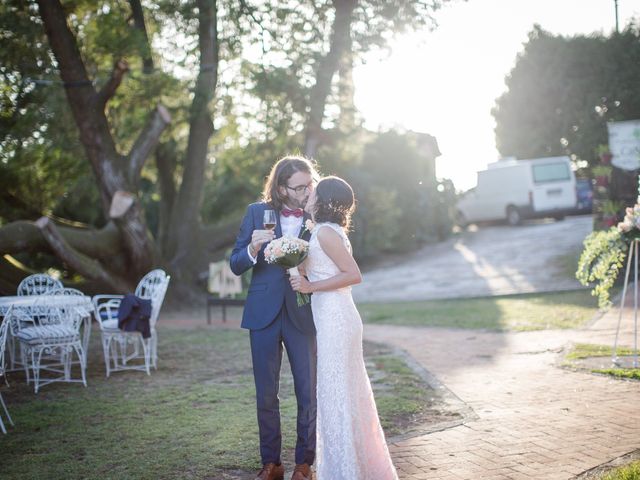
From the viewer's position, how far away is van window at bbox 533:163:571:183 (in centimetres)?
2397

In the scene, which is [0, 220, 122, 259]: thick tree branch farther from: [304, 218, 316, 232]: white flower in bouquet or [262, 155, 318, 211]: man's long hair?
[304, 218, 316, 232]: white flower in bouquet

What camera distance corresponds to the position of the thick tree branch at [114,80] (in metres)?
13.7

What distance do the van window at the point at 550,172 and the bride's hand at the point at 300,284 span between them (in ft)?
69.8

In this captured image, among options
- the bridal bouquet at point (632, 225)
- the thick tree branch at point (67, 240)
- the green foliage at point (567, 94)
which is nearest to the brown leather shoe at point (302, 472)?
the bridal bouquet at point (632, 225)

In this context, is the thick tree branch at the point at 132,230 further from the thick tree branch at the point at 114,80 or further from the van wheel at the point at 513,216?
the van wheel at the point at 513,216

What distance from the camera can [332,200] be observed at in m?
4.16

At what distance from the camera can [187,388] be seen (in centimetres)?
762

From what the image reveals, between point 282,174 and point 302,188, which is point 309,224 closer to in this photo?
point 302,188

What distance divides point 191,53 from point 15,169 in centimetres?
476

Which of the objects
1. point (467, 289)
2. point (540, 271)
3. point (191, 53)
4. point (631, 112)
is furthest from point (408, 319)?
point (631, 112)

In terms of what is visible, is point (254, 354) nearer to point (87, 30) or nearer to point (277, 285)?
point (277, 285)

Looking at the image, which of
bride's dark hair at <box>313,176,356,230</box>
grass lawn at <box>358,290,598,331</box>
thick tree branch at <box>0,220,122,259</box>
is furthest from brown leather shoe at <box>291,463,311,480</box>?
thick tree branch at <box>0,220,122,259</box>

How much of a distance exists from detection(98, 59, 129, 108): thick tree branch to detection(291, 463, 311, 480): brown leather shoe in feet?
35.9

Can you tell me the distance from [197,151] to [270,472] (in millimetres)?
13551
